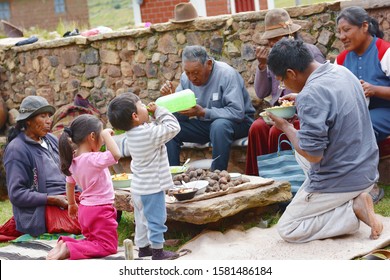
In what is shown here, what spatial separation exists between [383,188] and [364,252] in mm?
1796

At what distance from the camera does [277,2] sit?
20875 mm

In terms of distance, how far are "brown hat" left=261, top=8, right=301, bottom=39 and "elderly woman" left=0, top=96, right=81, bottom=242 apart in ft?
6.83

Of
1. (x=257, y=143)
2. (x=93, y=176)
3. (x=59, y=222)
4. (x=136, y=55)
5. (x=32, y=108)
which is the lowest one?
(x=59, y=222)

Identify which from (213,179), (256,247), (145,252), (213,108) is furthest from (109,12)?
(256,247)

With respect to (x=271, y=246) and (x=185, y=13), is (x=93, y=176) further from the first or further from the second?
(x=185, y=13)

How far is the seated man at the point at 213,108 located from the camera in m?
6.80

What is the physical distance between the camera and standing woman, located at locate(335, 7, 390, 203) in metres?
5.89

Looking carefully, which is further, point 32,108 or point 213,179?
point 32,108

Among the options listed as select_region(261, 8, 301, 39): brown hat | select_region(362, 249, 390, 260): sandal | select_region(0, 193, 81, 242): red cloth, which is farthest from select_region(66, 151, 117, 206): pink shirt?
select_region(261, 8, 301, 39): brown hat

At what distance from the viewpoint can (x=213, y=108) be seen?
22.7ft

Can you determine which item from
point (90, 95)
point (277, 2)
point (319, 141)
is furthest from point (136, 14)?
point (319, 141)

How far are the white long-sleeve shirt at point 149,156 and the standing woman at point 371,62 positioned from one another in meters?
1.75

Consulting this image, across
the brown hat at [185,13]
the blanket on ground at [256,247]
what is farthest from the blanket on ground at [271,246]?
the brown hat at [185,13]

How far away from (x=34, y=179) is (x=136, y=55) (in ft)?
10.6
